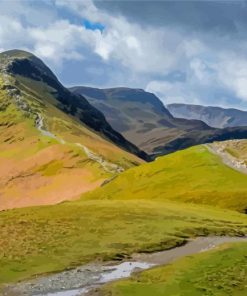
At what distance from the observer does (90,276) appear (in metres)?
58.9

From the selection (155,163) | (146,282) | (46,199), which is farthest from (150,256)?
(46,199)

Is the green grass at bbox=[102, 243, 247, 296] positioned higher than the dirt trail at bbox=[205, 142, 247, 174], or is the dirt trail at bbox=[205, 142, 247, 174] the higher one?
the dirt trail at bbox=[205, 142, 247, 174]

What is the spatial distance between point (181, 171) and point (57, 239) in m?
94.1

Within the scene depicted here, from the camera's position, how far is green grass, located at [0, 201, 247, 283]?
64.4m

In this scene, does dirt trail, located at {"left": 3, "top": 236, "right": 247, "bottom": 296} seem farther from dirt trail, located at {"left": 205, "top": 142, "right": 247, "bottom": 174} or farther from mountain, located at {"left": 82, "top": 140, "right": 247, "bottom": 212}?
dirt trail, located at {"left": 205, "top": 142, "right": 247, "bottom": 174}

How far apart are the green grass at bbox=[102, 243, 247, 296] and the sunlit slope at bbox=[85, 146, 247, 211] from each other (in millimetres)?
59198

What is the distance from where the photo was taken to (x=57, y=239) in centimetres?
7388

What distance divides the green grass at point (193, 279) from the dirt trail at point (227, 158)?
299ft

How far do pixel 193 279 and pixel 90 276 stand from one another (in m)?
11.5

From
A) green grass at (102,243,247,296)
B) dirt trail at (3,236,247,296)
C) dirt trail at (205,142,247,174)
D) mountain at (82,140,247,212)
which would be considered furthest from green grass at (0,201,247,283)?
dirt trail at (205,142,247,174)

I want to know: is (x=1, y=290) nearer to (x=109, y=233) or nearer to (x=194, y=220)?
(x=109, y=233)

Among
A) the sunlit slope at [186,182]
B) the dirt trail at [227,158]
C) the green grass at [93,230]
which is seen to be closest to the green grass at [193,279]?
the green grass at [93,230]

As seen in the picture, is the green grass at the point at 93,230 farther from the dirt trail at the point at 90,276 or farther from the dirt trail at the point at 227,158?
the dirt trail at the point at 227,158

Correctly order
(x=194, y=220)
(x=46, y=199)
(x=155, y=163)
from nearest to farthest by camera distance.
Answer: (x=194, y=220) < (x=155, y=163) < (x=46, y=199)
